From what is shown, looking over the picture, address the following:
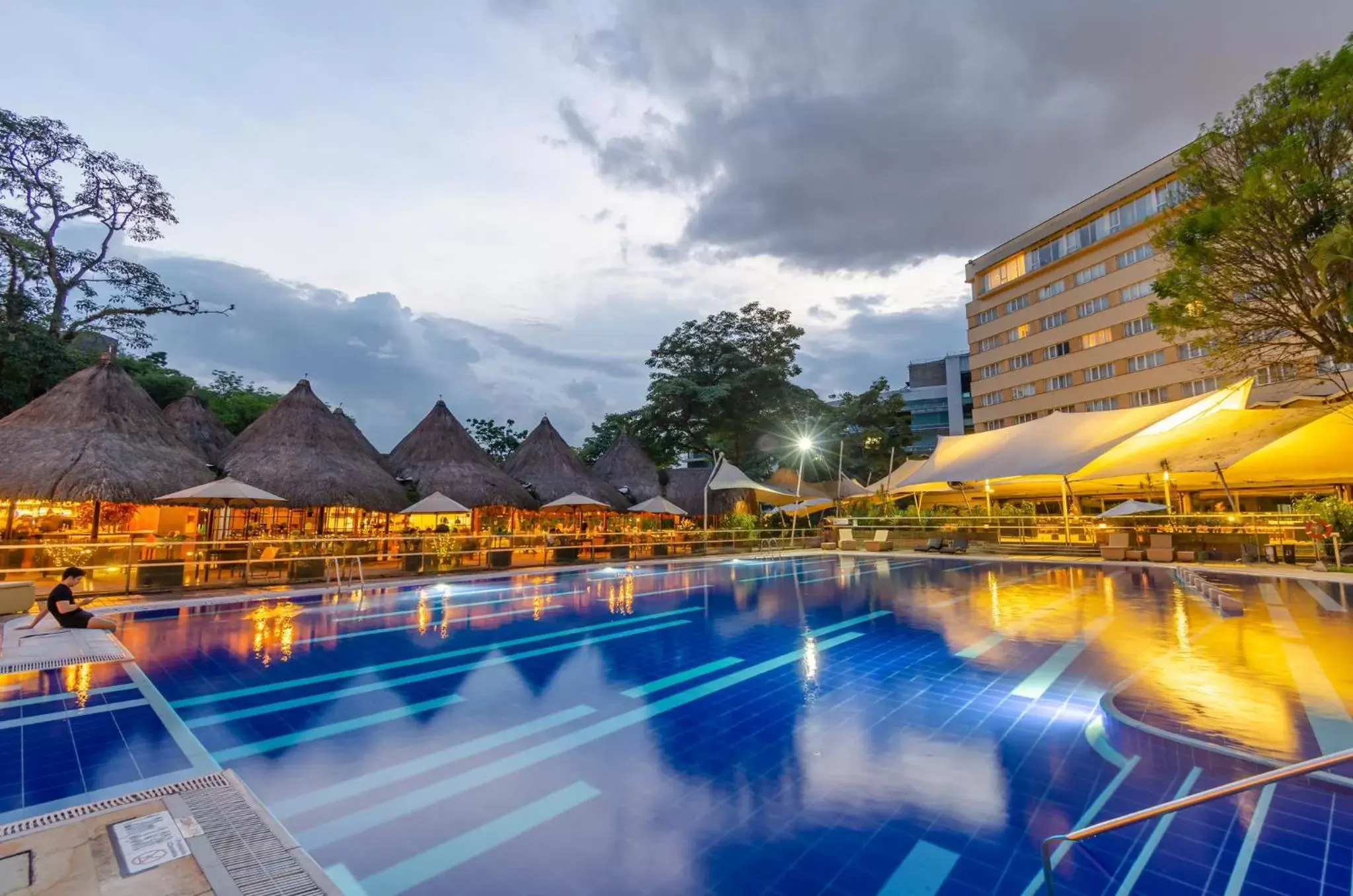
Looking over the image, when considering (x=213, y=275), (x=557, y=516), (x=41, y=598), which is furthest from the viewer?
(x=213, y=275)

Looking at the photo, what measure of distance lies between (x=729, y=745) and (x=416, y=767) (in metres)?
2.10

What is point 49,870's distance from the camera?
2.35 meters

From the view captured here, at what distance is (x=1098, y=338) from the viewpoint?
36.6 meters

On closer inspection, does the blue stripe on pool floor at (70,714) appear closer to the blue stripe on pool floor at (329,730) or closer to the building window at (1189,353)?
the blue stripe on pool floor at (329,730)

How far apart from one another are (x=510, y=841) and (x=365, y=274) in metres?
36.1

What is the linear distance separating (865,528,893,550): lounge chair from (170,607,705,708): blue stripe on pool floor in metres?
15.7

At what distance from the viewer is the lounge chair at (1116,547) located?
17.8 meters

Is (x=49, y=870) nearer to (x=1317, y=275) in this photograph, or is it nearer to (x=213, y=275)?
(x=1317, y=275)

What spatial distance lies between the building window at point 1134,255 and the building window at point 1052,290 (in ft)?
12.5

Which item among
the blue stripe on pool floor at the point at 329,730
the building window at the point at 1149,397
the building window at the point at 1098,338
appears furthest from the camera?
the building window at the point at 1098,338

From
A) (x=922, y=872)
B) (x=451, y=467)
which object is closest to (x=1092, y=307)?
(x=451, y=467)

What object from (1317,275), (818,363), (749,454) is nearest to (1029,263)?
(749,454)

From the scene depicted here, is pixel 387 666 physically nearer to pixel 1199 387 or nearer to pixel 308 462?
pixel 308 462

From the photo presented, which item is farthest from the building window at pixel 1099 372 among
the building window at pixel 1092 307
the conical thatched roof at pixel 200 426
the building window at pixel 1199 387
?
the conical thatched roof at pixel 200 426
